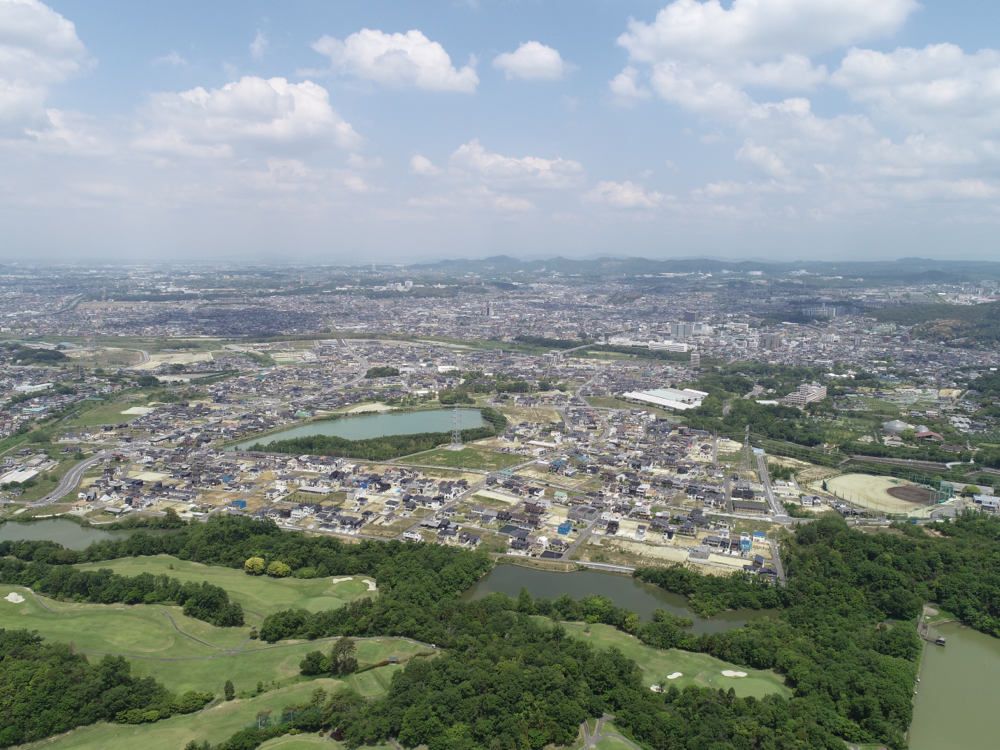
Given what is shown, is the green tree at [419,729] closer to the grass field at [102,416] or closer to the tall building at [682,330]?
the grass field at [102,416]

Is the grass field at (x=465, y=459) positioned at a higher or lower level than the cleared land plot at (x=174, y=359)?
lower

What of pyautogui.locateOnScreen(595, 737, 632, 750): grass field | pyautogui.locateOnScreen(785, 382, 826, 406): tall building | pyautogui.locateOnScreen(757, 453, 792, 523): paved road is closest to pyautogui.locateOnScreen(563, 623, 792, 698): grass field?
pyautogui.locateOnScreen(595, 737, 632, 750): grass field

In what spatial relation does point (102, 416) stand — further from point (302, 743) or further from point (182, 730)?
point (302, 743)

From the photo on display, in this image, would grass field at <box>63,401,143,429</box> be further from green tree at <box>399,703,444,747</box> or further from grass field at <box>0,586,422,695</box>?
green tree at <box>399,703,444,747</box>

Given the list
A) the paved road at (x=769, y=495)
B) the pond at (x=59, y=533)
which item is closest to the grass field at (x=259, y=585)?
the pond at (x=59, y=533)

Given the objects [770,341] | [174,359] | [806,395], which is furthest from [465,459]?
[770,341]

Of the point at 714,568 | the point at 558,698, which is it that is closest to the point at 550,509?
the point at 714,568
